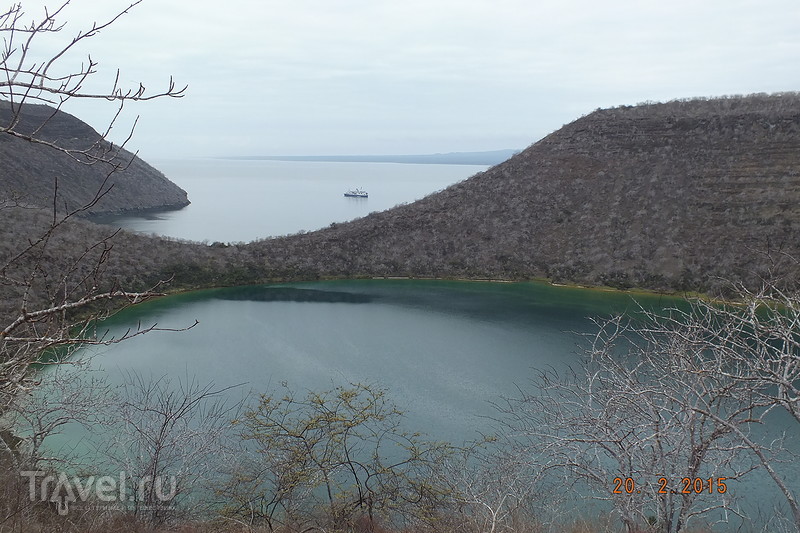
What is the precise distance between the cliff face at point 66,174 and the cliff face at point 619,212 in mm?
17584

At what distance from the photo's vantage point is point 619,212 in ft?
113

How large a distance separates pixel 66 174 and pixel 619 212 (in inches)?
1850

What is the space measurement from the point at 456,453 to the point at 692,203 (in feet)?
94.6

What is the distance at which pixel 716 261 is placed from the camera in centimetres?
2889

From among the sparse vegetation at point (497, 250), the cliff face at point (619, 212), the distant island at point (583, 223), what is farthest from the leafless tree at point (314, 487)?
the cliff face at point (619, 212)

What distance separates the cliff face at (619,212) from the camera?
29938mm

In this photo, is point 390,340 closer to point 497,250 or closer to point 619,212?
point 497,250

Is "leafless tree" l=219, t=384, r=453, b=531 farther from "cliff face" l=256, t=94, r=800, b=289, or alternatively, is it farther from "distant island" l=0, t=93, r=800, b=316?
"cliff face" l=256, t=94, r=800, b=289

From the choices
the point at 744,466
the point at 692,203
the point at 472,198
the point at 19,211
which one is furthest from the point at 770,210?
the point at 19,211

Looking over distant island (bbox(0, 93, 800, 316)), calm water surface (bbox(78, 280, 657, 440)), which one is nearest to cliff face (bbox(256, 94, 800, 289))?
distant island (bbox(0, 93, 800, 316))

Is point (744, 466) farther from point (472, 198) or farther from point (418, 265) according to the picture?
point (472, 198)
